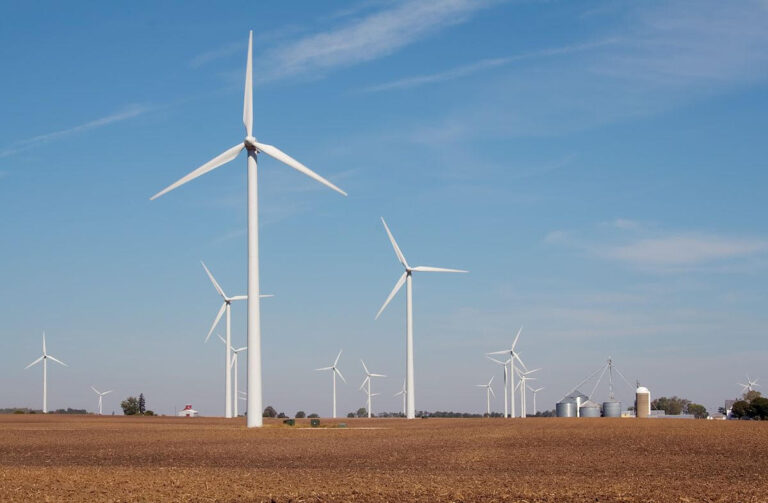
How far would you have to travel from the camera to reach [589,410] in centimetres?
16562

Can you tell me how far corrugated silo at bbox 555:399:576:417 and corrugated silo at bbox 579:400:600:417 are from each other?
1.42 metres

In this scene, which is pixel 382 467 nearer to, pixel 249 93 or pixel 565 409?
pixel 249 93

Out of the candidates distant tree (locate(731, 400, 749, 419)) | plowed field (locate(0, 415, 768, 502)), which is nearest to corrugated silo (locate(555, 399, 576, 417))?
distant tree (locate(731, 400, 749, 419))

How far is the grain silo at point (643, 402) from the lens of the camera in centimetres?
15788

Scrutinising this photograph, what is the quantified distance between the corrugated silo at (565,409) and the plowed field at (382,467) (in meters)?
103

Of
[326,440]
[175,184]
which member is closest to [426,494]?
[326,440]

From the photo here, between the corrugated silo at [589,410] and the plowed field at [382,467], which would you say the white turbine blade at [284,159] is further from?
the corrugated silo at [589,410]

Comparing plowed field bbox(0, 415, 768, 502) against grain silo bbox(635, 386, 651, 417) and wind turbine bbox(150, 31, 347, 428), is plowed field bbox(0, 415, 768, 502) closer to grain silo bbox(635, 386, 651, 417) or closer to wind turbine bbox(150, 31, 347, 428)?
wind turbine bbox(150, 31, 347, 428)

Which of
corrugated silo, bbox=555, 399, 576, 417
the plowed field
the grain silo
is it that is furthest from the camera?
corrugated silo, bbox=555, 399, 576, 417

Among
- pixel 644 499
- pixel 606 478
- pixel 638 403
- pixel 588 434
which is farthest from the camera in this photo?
pixel 638 403

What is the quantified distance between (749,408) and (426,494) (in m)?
131

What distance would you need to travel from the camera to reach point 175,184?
72.1 meters

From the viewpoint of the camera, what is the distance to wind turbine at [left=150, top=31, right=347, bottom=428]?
69.1m

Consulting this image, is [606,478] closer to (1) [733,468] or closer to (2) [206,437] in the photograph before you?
(1) [733,468]
